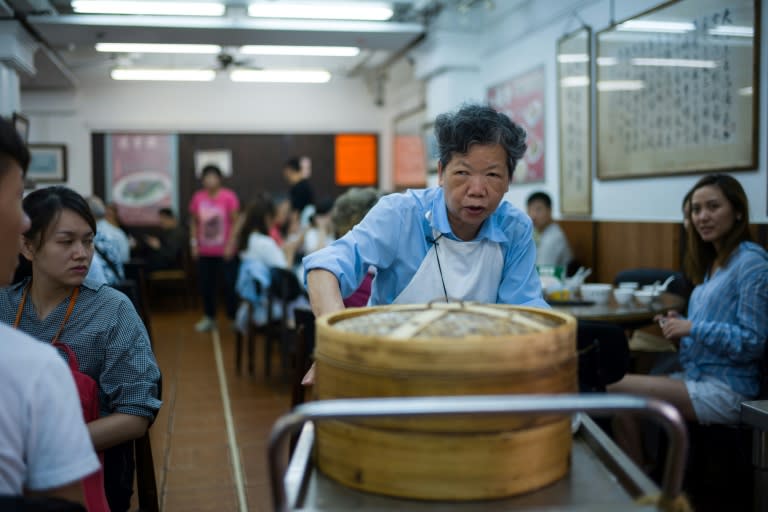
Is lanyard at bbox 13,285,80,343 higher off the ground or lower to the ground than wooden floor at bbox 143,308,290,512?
higher

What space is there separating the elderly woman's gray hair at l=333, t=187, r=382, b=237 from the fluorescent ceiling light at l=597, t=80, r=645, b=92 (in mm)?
2363


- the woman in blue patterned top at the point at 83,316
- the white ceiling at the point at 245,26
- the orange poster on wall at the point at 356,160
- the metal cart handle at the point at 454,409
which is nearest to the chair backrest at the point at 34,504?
the metal cart handle at the point at 454,409

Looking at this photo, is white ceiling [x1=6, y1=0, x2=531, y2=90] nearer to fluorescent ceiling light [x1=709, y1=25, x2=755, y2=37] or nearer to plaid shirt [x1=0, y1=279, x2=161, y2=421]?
fluorescent ceiling light [x1=709, y1=25, x2=755, y2=37]

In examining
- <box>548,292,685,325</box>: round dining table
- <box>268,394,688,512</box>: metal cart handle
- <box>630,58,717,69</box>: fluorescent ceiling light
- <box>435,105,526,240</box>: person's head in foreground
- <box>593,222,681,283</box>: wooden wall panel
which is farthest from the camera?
<box>593,222,681,283</box>: wooden wall panel

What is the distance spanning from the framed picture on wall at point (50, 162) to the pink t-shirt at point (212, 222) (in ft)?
10.2

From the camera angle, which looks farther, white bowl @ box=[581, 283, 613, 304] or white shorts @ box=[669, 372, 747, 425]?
white bowl @ box=[581, 283, 613, 304]

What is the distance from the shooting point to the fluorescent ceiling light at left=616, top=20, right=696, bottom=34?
445 centimetres

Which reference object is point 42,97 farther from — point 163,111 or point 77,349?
point 77,349

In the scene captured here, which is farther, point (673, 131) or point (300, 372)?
point (673, 131)

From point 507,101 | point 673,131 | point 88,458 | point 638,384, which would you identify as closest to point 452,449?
point 88,458

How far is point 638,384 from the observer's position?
300cm

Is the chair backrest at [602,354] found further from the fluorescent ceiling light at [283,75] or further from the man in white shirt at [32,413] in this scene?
the fluorescent ceiling light at [283,75]

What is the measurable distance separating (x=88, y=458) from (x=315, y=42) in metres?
6.87

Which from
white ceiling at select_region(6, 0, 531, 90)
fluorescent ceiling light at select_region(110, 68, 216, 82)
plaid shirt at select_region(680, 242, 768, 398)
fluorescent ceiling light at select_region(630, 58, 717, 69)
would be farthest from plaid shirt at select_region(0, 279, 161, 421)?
fluorescent ceiling light at select_region(110, 68, 216, 82)
